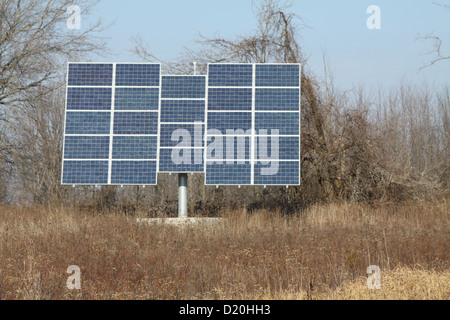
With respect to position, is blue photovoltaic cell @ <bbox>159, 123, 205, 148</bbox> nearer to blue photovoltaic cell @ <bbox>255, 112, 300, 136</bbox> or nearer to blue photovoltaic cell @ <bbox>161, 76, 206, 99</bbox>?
blue photovoltaic cell @ <bbox>161, 76, 206, 99</bbox>

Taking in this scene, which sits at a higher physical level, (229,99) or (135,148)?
(229,99)

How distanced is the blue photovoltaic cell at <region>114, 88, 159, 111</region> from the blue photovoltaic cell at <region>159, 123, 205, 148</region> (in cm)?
82

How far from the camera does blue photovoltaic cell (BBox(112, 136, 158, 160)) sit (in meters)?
16.2

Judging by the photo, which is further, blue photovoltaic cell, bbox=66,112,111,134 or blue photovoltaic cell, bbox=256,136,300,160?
blue photovoltaic cell, bbox=66,112,111,134

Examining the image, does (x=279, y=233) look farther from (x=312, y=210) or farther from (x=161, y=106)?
(x=161, y=106)

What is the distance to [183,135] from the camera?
16281 millimetres

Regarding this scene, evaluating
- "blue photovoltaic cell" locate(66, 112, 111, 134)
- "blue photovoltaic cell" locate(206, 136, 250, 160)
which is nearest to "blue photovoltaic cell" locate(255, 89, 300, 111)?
"blue photovoltaic cell" locate(206, 136, 250, 160)

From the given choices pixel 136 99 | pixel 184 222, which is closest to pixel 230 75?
pixel 136 99

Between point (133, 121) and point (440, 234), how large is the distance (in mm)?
8784

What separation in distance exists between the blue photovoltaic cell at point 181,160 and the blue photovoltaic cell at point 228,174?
36 centimetres

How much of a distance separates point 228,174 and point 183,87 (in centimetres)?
300

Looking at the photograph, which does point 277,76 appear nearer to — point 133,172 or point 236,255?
point 133,172

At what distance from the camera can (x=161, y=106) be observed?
A: 1667cm
